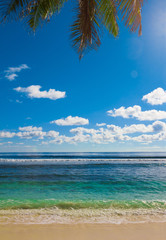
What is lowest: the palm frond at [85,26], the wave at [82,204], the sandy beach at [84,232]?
the wave at [82,204]

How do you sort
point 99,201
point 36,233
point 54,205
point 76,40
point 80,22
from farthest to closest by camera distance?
point 99,201
point 54,205
point 76,40
point 80,22
point 36,233

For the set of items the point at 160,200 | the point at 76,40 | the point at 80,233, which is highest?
the point at 76,40

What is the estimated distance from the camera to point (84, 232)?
426 cm

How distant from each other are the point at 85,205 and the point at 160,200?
3.69 metres

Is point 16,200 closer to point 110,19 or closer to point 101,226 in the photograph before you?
point 101,226

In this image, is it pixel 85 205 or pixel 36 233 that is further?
pixel 85 205

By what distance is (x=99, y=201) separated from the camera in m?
7.19

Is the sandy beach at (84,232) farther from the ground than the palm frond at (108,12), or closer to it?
closer to it

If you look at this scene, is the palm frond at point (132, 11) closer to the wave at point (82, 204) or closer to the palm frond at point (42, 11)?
the palm frond at point (42, 11)

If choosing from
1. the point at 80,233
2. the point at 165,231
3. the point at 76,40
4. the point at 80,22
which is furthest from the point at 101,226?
the point at 80,22

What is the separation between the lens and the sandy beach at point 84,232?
13.1 ft

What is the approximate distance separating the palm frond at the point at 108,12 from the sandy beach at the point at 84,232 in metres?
6.10

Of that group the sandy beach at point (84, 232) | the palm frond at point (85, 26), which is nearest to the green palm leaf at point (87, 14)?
the palm frond at point (85, 26)

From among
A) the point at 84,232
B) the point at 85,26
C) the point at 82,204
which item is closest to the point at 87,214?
the point at 82,204
